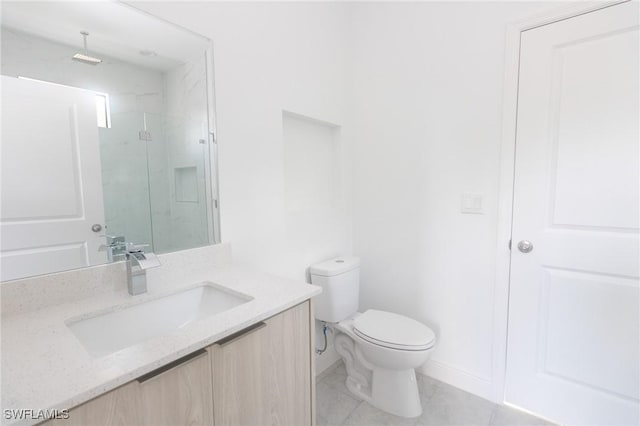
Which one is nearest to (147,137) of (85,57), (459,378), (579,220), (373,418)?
(85,57)

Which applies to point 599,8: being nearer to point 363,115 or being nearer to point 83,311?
point 363,115

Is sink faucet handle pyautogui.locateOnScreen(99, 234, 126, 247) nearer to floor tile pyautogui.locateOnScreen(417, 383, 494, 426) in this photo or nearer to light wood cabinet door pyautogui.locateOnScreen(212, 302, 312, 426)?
light wood cabinet door pyautogui.locateOnScreen(212, 302, 312, 426)

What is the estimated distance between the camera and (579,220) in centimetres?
145

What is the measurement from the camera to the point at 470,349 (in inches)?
71.3

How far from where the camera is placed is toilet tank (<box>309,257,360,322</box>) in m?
1.80

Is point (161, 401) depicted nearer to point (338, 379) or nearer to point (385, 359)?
point (385, 359)

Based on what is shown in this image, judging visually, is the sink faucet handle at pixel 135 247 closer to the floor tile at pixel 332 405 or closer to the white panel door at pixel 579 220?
the floor tile at pixel 332 405

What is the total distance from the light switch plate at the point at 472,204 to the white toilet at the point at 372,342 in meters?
0.70

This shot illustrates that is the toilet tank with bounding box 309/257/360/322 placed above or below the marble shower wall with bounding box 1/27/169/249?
below

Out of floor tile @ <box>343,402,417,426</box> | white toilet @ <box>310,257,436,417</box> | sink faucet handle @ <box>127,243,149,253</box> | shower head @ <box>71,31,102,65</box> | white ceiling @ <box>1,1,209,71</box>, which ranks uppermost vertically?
white ceiling @ <box>1,1,209,71</box>

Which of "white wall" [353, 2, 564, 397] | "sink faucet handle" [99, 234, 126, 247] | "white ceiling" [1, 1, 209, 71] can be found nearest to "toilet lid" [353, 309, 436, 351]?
"white wall" [353, 2, 564, 397]

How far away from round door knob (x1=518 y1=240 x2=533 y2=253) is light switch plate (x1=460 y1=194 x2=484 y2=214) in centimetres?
25

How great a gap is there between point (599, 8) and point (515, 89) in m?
0.42

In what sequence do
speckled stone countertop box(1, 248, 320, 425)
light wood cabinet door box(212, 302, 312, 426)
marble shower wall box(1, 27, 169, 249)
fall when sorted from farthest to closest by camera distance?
marble shower wall box(1, 27, 169, 249) → light wood cabinet door box(212, 302, 312, 426) → speckled stone countertop box(1, 248, 320, 425)
